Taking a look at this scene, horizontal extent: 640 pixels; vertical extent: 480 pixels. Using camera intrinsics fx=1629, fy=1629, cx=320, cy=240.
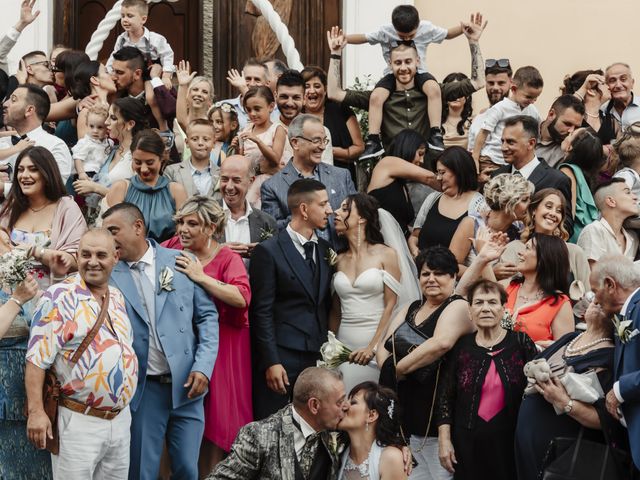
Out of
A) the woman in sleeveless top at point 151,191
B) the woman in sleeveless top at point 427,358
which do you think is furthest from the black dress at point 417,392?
the woman in sleeveless top at point 151,191

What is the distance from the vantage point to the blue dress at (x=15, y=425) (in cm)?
952

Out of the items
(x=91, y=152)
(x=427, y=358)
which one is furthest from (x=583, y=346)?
(x=91, y=152)

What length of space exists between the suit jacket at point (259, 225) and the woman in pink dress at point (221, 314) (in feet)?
1.70

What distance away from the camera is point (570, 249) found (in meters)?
10.5

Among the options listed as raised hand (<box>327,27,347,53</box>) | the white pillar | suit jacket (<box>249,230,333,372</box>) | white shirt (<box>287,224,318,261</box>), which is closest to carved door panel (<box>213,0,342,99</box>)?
the white pillar

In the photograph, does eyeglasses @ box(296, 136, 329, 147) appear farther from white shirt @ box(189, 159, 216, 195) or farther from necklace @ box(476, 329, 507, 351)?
necklace @ box(476, 329, 507, 351)

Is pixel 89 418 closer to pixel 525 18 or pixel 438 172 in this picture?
pixel 438 172

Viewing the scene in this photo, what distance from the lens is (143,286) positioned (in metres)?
9.90

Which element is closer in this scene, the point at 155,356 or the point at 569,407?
the point at 569,407

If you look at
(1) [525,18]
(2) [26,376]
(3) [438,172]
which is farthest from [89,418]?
(1) [525,18]

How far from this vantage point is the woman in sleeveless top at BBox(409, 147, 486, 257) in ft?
36.3

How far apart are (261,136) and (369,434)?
12.9 ft

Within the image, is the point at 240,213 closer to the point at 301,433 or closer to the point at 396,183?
the point at 396,183

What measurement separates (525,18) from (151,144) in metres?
6.57
